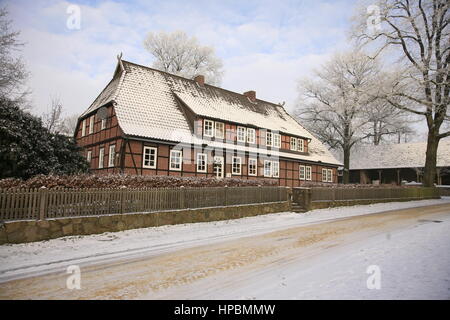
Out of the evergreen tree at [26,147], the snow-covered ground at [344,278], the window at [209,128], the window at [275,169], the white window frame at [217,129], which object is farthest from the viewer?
the window at [275,169]

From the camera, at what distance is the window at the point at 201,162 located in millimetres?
18645

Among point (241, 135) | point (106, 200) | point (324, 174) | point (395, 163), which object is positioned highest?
point (241, 135)

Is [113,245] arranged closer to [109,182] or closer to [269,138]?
[109,182]

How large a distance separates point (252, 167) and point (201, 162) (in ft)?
16.6

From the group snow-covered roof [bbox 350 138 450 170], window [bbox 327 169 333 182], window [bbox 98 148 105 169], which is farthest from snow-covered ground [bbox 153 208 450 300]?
snow-covered roof [bbox 350 138 450 170]

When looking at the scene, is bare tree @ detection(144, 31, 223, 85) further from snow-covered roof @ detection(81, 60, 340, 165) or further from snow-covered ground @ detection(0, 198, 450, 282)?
snow-covered ground @ detection(0, 198, 450, 282)

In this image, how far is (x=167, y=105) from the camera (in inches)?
765

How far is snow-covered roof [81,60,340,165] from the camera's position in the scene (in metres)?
16.8

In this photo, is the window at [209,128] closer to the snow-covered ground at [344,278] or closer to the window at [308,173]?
the window at [308,173]

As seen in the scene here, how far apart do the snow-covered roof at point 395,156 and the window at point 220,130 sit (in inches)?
822

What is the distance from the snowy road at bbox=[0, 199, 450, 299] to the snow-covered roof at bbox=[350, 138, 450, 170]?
97.2ft

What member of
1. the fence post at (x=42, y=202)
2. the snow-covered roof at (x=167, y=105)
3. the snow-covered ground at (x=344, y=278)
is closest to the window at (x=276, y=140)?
the snow-covered roof at (x=167, y=105)

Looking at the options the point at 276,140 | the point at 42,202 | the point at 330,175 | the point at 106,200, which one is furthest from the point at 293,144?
the point at 42,202
